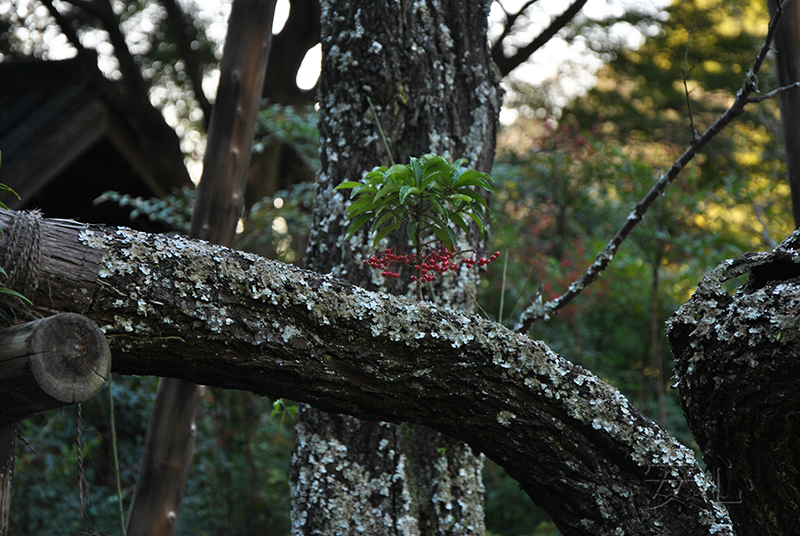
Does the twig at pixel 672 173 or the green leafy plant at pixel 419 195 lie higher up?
the twig at pixel 672 173

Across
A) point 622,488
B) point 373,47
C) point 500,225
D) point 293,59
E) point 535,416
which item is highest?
point 293,59

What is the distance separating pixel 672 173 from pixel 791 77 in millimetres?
796

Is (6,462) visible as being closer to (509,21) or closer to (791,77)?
(791,77)

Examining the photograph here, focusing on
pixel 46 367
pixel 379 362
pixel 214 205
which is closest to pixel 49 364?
pixel 46 367

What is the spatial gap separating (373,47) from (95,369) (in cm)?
137

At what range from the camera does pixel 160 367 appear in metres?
1.26

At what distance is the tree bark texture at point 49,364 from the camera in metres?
1.00

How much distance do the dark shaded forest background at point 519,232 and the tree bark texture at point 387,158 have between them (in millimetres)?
1154

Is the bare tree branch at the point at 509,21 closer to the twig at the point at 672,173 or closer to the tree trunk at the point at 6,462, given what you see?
the twig at the point at 672,173

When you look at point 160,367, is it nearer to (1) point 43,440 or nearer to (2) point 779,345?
(2) point 779,345

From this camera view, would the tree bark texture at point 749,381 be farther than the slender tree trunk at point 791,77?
No

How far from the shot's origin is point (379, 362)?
4.49 feet

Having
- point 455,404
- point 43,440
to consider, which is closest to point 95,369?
point 455,404

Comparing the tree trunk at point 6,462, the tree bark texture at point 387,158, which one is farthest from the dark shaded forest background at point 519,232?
the tree trunk at point 6,462
